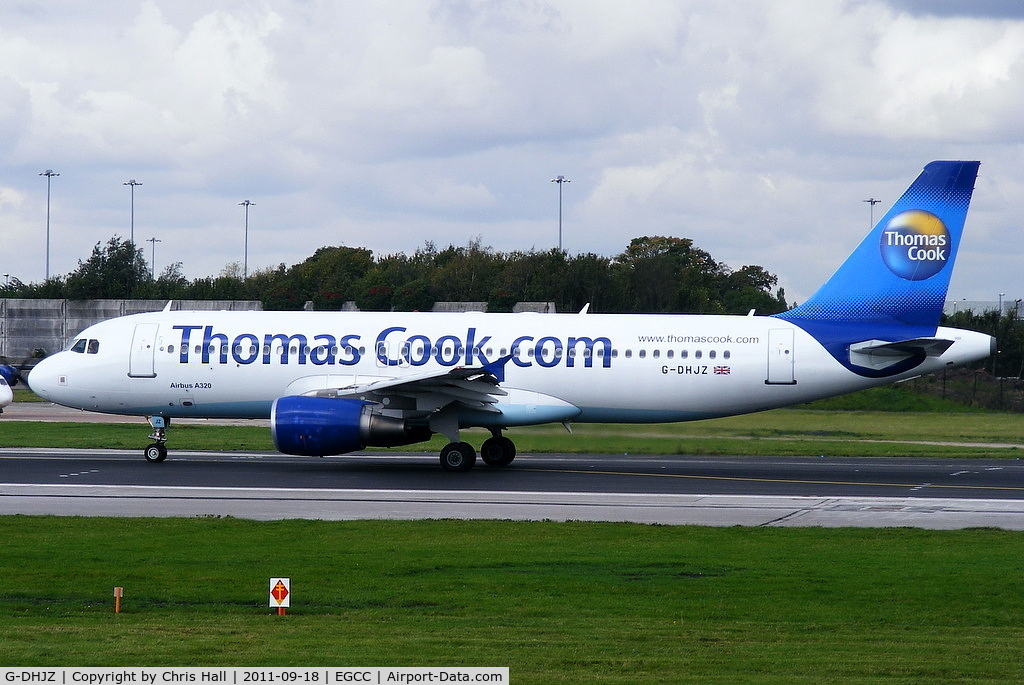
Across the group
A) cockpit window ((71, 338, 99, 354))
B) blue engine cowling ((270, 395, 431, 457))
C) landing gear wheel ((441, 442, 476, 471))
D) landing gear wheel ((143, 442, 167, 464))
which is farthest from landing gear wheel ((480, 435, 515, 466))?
cockpit window ((71, 338, 99, 354))

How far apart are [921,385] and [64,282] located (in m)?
56.5

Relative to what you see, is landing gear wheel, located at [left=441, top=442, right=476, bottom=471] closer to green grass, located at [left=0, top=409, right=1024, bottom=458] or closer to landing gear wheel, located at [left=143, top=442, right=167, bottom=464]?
green grass, located at [left=0, top=409, right=1024, bottom=458]

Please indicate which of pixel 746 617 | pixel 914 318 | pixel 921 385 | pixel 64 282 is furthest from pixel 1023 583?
pixel 64 282

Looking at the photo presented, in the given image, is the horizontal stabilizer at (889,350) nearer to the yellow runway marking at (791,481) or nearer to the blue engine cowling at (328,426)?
the yellow runway marking at (791,481)

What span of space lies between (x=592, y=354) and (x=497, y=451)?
3.48 metres

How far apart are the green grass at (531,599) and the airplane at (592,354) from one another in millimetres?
9853

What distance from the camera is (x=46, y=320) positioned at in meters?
72.4

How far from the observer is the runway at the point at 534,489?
21.9 metres

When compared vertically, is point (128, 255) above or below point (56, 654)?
above

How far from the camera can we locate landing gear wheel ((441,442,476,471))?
28.9 meters

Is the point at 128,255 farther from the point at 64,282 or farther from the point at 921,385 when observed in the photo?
the point at 921,385

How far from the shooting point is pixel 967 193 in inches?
1216

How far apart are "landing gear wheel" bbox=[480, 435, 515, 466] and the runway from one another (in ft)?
1.16

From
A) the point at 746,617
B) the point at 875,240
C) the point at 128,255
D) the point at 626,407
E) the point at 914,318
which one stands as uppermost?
the point at 128,255
